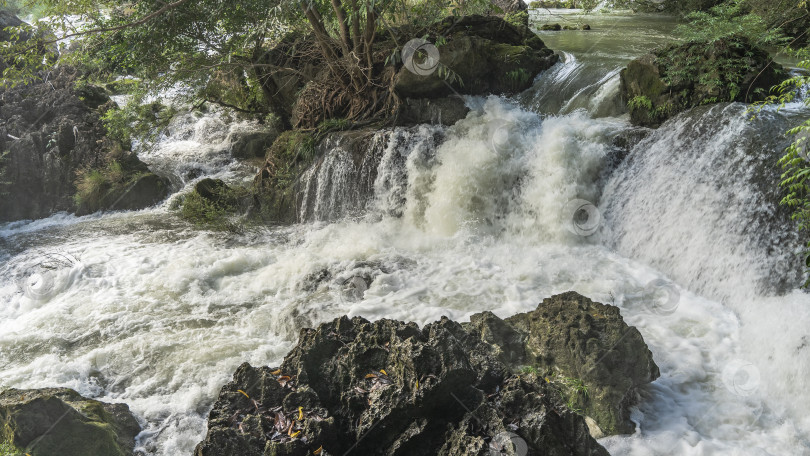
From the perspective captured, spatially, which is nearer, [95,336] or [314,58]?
[95,336]

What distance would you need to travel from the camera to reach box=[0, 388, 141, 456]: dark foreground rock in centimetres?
346

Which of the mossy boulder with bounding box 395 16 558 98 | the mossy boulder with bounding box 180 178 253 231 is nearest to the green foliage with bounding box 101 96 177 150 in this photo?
the mossy boulder with bounding box 180 178 253 231

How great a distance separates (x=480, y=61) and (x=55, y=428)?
7.51 metres

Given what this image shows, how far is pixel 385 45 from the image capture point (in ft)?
30.0

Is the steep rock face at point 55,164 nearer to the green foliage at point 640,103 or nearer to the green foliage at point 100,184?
the green foliage at point 100,184

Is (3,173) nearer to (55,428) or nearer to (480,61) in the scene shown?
(55,428)

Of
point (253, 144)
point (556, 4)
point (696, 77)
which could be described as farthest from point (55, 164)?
point (556, 4)

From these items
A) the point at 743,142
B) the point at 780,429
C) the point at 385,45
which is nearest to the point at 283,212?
the point at 385,45

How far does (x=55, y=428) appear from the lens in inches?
140

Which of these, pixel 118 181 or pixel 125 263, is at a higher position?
pixel 118 181

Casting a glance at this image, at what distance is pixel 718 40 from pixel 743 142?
195cm

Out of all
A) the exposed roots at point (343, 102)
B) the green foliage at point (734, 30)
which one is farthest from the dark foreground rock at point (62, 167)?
the green foliage at point (734, 30)

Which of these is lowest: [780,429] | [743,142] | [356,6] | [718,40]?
[780,429]

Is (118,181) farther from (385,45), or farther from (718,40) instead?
(718,40)
